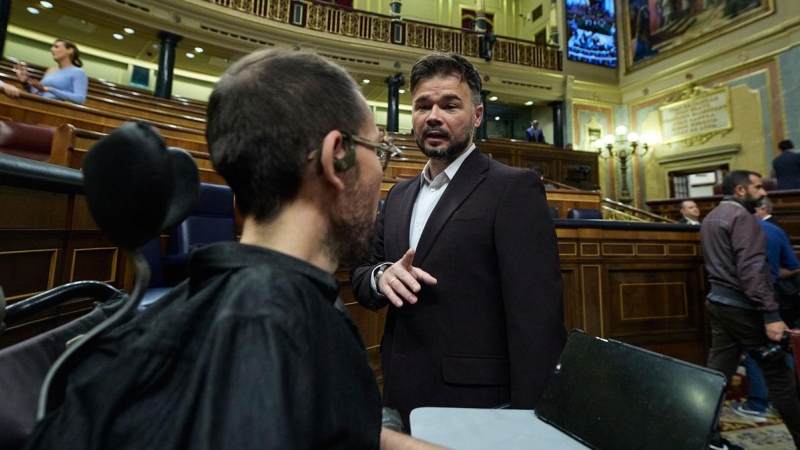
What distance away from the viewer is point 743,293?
2242 mm

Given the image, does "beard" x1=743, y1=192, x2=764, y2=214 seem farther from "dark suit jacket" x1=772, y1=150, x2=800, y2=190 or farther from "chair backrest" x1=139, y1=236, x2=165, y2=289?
"dark suit jacket" x1=772, y1=150, x2=800, y2=190

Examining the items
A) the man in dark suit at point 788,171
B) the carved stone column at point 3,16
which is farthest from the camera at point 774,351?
the carved stone column at point 3,16

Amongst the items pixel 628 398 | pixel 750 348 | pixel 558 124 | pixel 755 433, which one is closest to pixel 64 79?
pixel 628 398

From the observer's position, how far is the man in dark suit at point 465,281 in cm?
97

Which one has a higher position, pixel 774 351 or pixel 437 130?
pixel 437 130

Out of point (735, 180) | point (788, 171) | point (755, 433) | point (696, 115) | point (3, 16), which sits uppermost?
point (3, 16)

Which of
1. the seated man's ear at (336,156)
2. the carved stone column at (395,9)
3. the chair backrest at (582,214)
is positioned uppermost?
the carved stone column at (395,9)

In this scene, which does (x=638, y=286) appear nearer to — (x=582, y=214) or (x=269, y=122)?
(x=582, y=214)

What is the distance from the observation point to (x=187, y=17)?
837cm

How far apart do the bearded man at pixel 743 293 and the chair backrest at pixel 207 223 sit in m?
2.84

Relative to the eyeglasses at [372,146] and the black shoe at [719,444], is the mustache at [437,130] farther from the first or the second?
the black shoe at [719,444]

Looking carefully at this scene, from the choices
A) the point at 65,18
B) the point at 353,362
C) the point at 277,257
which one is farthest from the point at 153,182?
the point at 65,18

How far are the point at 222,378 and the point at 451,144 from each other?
2.99 feet

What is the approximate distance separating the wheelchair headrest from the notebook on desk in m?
0.76
